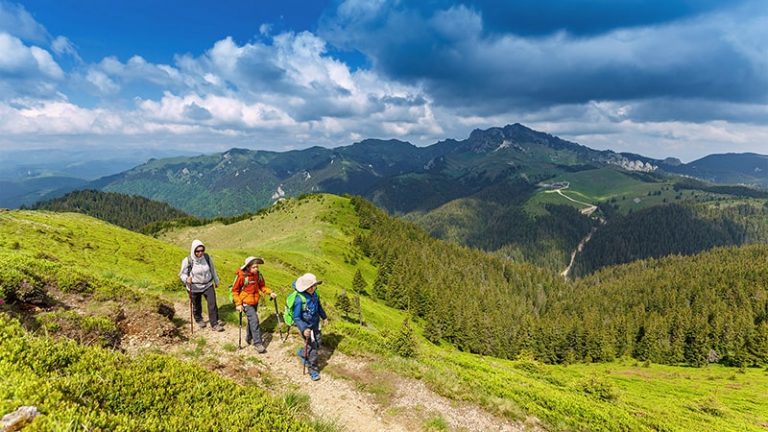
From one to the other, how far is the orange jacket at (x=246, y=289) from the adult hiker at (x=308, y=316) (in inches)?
104

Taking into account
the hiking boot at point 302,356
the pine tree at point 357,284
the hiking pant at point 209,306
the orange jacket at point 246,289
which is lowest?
the pine tree at point 357,284

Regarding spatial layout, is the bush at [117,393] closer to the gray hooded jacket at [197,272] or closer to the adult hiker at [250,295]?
the adult hiker at [250,295]

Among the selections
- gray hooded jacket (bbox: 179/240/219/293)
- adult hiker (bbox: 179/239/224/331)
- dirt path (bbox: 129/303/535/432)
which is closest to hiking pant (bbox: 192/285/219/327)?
adult hiker (bbox: 179/239/224/331)

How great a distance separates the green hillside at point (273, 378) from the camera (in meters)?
7.95

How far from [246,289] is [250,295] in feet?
1.18

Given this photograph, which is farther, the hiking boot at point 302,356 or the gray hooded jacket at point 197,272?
the gray hooded jacket at point 197,272

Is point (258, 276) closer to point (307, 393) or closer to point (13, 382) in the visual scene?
point (307, 393)

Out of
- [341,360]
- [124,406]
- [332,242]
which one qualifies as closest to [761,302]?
[332,242]

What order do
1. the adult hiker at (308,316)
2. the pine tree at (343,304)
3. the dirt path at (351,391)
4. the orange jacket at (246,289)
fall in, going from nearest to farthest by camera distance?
the dirt path at (351,391), the adult hiker at (308,316), the orange jacket at (246,289), the pine tree at (343,304)

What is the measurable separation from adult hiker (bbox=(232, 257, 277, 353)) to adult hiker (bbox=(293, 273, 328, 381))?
6.62ft

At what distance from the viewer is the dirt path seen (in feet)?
41.8

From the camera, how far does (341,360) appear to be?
1641 centimetres

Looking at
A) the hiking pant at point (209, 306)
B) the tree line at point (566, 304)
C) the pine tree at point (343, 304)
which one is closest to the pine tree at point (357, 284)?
the tree line at point (566, 304)

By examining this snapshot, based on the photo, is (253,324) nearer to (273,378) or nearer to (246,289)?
(246,289)
